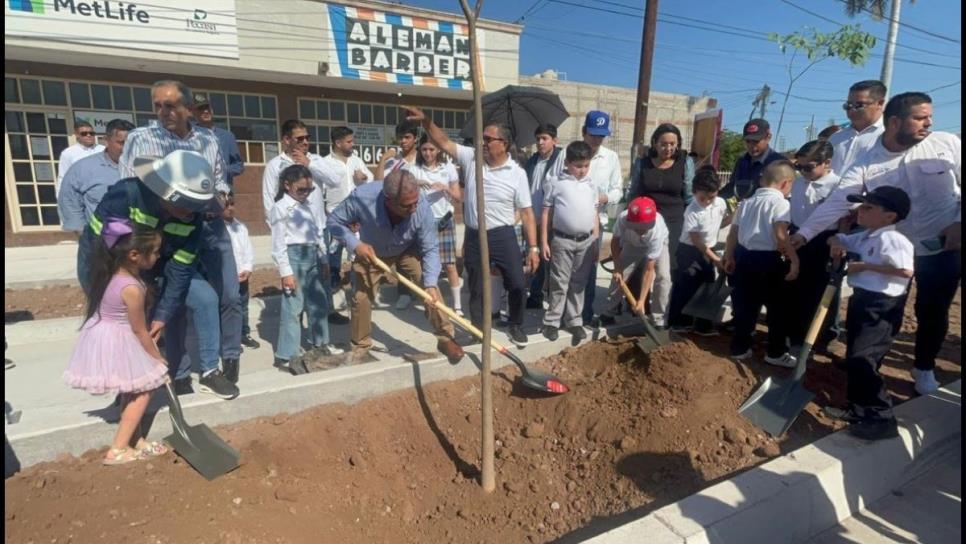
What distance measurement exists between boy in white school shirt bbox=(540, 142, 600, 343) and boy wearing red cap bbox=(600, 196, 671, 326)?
227 mm

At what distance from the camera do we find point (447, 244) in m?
4.80

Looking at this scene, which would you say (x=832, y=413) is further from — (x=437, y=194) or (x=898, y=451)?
(x=437, y=194)

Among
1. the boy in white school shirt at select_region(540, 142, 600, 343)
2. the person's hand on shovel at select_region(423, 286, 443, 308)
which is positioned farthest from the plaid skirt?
the person's hand on shovel at select_region(423, 286, 443, 308)

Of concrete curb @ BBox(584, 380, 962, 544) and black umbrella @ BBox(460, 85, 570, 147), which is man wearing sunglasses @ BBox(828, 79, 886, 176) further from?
black umbrella @ BBox(460, 85, 570, 147)

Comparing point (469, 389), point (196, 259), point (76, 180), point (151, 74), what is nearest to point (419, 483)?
point (469, 389)

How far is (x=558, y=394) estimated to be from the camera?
12.0 feet

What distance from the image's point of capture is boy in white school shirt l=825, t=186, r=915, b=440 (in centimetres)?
292

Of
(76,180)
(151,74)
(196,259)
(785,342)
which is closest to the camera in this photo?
(196,259)

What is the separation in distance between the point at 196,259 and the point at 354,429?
Result: 138 cm

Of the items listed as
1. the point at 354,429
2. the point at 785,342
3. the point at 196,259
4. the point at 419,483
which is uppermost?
the point at 196,259

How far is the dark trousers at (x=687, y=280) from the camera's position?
4383 millimetres

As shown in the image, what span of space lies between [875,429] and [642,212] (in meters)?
1.92

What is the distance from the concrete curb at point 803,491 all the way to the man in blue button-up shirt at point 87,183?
15.2ft

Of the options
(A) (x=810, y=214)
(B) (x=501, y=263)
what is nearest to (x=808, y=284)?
(A) (x=810, y=214)
